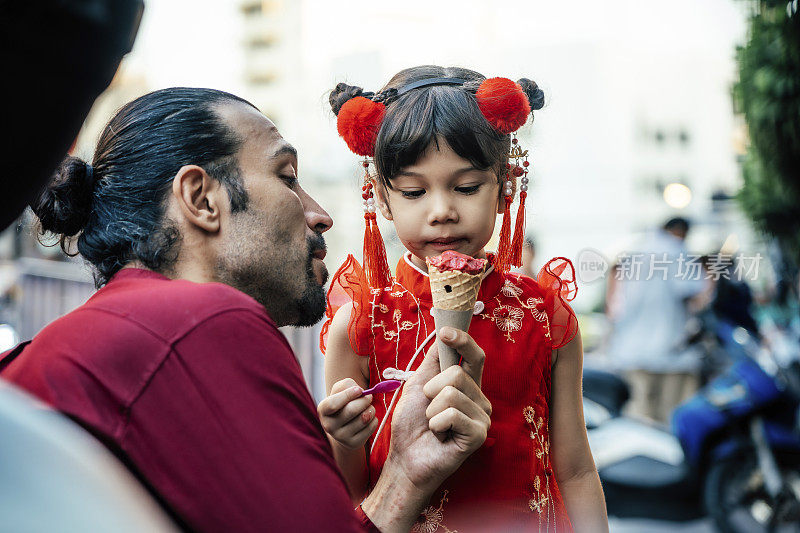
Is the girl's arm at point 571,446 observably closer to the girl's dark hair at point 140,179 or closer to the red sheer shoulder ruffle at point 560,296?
the red sheer shoulder ruffle at point 560,296

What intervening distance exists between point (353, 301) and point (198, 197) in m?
0.46

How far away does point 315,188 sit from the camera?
8.83 meters

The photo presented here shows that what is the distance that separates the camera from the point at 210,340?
4.12 feet

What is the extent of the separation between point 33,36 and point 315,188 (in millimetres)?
8133

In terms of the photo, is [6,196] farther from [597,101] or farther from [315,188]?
[597,101]

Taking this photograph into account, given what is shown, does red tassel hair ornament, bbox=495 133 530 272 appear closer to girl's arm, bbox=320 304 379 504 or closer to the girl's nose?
the girl's nose

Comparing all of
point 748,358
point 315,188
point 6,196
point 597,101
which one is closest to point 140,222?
point 6,196

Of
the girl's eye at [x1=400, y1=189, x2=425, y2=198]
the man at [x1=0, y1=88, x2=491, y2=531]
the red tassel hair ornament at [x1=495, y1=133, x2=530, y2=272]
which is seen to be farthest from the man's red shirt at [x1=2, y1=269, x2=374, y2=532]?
the red tassel hair ornament at [x1=495, y1=133, x2=530, y2=272]

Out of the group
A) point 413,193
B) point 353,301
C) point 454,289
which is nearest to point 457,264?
point 454,289

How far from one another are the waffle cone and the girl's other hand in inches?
10.2

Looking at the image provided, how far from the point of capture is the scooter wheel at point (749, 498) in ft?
14.3

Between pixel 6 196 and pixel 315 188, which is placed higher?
pixel 6 196

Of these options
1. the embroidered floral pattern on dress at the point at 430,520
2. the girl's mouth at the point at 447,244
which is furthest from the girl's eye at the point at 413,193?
the embroidered floral pattern on dress at the point at 430,520

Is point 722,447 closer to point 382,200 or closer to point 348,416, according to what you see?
point 382,200
